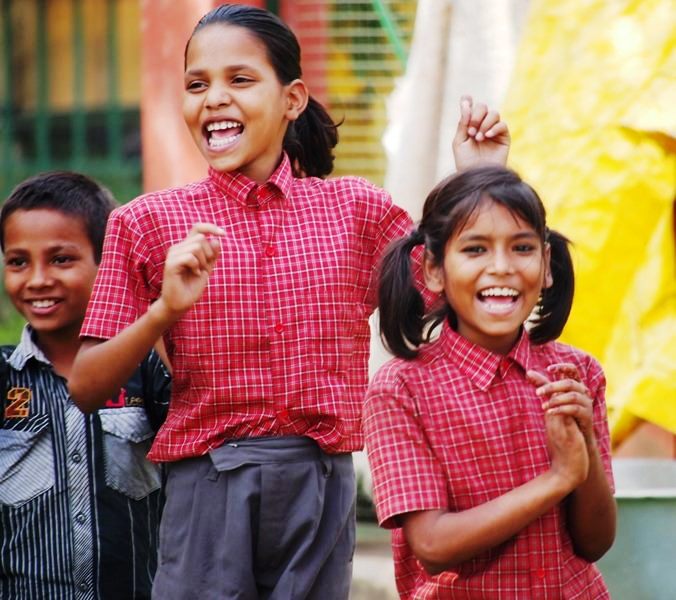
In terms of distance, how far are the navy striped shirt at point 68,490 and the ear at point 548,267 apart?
88cm

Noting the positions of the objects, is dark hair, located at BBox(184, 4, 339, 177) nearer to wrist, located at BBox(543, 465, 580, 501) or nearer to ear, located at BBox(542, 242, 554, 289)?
ear, located at BBox(542, 242, 554, 289)

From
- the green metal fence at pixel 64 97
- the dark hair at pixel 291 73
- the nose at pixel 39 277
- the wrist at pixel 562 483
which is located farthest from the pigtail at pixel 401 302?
the green metal fence at pixel 64 97

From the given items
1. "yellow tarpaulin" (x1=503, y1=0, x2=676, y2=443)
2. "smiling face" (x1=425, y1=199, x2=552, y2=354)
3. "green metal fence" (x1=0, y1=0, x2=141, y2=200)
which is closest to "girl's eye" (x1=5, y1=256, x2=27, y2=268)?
"smiling face" (x1=425, y1=199, x2=552, y2=354)

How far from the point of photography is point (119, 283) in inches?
115

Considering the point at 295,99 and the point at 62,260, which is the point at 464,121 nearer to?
the point at 295,99

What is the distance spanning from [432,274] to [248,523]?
1.81 feet

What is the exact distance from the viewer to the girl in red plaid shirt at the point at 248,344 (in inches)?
A: 114

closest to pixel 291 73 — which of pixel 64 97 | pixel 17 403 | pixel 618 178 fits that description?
pixel 17 403

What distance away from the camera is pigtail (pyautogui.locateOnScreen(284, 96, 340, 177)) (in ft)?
10.7

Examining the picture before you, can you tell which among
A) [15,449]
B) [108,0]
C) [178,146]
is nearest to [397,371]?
[15,449]

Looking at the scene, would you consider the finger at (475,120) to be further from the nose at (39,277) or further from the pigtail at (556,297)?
the nose at (39,277)

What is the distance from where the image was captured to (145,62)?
6.58m

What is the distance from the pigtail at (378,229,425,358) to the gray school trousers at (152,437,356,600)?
0.30 meters

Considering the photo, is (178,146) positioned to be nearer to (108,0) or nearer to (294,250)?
(108,0)
